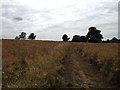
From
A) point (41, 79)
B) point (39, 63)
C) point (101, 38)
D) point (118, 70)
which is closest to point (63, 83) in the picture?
point (41, 79)

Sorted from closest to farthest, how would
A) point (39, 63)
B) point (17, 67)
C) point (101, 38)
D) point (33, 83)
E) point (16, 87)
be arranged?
point (16, 87), point (33, 83), point (17, 67), point (39, 63), point (101, 38)

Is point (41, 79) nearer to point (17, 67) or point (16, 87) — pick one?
point (16, 87)

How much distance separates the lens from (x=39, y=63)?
13555mm

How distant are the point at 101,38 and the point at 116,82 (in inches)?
2990

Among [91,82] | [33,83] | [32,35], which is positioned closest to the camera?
[33,83]

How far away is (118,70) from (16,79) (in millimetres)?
4645

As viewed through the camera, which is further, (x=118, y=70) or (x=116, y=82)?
(x=118, y=70)

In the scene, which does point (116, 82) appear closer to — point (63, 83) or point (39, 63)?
point (63, 83)

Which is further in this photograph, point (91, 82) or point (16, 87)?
point (91, 82)

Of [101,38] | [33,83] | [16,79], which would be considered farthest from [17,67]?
[101,38]

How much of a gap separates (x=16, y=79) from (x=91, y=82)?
3.29 m

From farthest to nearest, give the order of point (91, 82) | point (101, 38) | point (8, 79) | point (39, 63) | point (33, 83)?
point (101, 38) < point (39, 63) < point (91, 82) < point (8, 79) < point (33, 83)

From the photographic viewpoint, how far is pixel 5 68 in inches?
462

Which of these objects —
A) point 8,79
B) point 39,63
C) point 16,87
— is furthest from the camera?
point 39,63
